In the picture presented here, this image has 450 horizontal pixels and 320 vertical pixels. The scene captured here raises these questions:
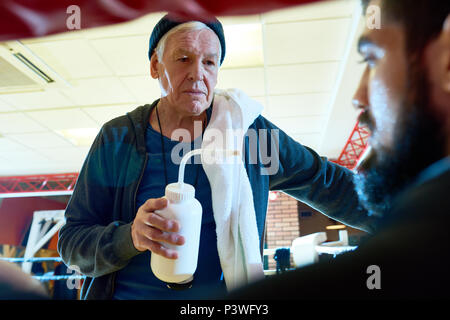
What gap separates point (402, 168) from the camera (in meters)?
0.37

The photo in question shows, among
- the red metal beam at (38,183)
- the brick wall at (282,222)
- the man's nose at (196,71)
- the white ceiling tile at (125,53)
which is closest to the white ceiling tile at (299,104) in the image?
the white ceiling tile at (125,53)

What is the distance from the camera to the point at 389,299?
0.21m

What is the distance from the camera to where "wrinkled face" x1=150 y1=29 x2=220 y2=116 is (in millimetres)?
836

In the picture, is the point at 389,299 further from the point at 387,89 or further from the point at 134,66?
the point at 134,66

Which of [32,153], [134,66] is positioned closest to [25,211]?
[32,153]

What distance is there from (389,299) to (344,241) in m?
1.58

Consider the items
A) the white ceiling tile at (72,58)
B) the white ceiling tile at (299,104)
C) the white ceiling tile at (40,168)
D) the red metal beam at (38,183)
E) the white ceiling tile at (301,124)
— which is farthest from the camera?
the red metal beam at (38,183)

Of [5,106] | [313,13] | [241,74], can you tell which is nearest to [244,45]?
[241,74]

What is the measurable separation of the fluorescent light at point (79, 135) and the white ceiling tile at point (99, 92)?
33.5 inches

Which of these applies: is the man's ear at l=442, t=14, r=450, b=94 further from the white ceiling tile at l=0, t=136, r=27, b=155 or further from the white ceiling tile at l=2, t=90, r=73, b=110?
the white ceiling tile at l=0, t=136, r=27, b=155

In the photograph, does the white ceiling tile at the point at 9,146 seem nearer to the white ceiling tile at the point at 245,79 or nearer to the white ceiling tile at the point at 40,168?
the white ceiling tile at the point at 40,168

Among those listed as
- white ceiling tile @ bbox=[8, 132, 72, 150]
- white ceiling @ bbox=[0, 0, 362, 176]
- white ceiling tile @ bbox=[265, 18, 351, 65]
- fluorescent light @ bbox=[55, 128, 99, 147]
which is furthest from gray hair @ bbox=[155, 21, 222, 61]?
white ceiling tile @ bbox=[8, 132, 72, 150]

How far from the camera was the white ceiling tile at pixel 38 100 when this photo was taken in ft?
10.1
